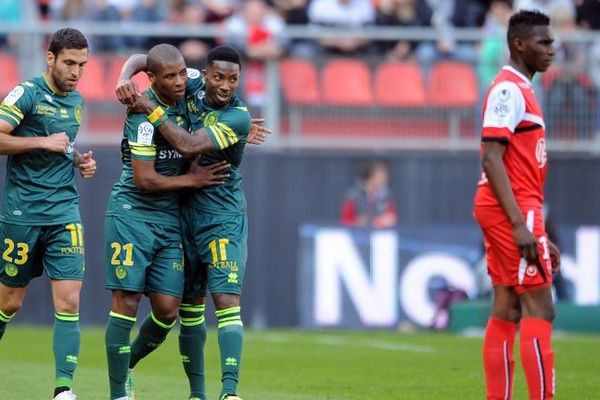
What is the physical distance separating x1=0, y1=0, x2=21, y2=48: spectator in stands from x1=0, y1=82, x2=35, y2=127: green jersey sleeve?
28.5ft

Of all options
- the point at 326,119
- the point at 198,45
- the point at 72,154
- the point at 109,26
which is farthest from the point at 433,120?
the point at 72,154

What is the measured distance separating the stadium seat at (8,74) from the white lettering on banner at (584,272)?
746 cm

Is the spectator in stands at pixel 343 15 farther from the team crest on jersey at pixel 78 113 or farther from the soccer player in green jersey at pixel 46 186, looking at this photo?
the soccer player in green jersey at pixel 46 186

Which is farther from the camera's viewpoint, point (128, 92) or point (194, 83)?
point (194, 83)

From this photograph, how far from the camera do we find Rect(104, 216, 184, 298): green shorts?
8.59 m

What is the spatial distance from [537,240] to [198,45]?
10.6 meters

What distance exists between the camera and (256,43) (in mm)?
17750

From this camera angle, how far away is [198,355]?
9.03 meters

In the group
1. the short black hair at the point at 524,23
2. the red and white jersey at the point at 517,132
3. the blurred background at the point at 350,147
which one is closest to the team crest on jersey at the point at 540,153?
the red and white jersey at the point at 517,132

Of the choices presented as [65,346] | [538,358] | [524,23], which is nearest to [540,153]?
[524,23]

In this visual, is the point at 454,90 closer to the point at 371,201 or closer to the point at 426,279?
the point at 371,201

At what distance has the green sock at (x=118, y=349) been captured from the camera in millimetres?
8594

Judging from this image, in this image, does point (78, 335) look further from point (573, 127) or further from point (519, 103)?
point (573, 127)

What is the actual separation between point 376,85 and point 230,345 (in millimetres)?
10003
